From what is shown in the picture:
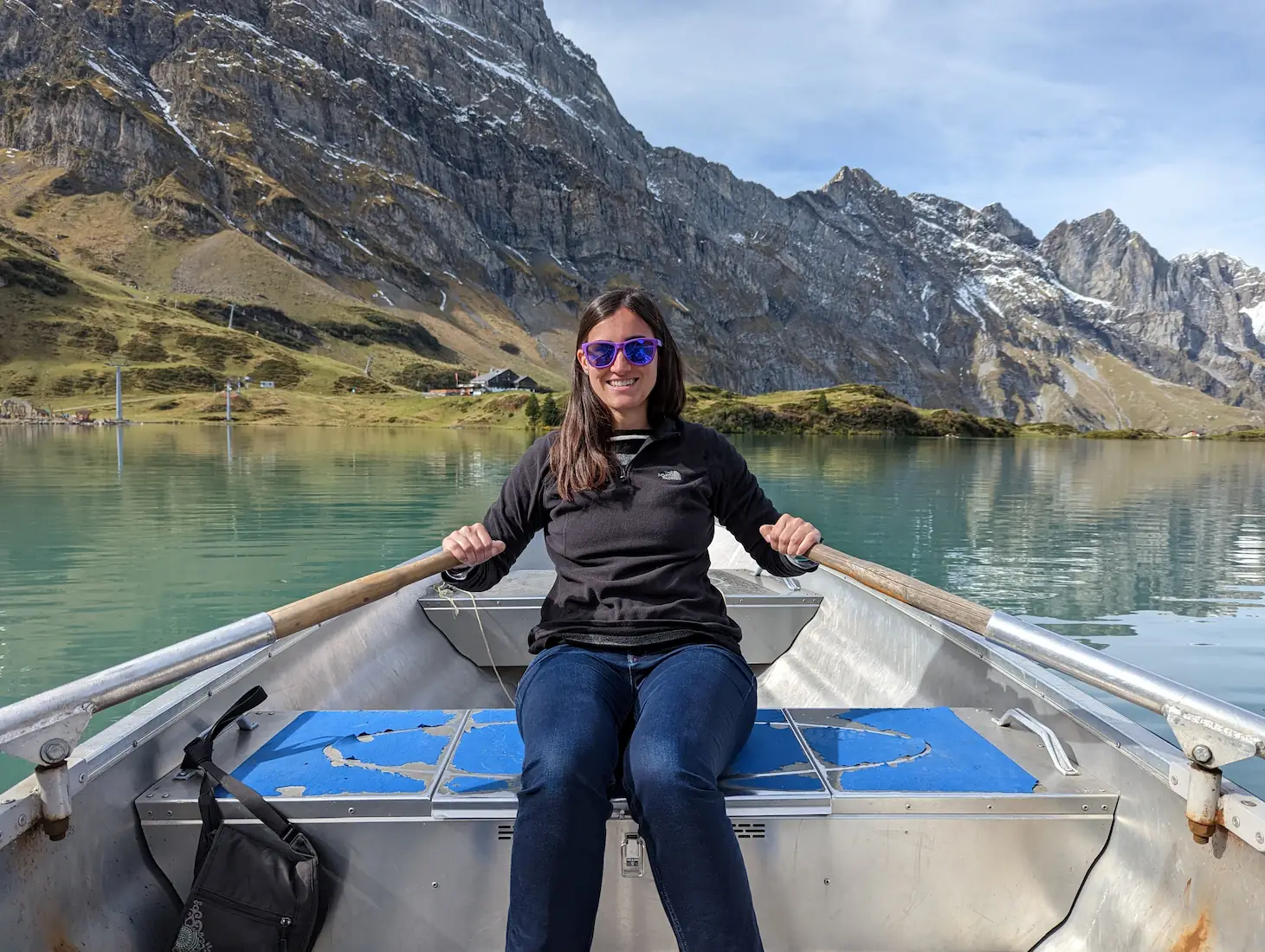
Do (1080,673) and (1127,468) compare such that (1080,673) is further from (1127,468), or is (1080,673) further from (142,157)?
(142,157)

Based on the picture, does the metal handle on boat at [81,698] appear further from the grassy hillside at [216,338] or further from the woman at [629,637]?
the grassy hillside at [216,338]

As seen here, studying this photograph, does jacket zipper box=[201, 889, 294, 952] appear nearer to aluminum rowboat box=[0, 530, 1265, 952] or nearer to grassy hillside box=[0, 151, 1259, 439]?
aluminum rowboat box=[0, 530, 1265, 952]

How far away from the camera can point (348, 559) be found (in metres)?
16.2

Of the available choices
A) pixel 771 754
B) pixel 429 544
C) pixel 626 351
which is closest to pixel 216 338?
pixel 429 544

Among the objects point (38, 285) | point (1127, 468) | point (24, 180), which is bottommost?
point (1127, 468)

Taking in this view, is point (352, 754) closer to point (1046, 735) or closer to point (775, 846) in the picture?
point (775, 846)

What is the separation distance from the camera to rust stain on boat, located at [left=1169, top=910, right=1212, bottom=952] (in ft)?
8.55

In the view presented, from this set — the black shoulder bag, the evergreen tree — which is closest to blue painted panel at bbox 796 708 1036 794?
the black shoulder bag

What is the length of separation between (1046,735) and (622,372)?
2.52 meters

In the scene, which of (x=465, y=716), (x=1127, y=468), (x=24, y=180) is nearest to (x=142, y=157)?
(x=24, y=180)

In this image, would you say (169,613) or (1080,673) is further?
(169,613)

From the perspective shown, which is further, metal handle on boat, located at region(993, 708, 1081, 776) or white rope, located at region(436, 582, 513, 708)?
white rope, located at region(436, 582, 513, 708)

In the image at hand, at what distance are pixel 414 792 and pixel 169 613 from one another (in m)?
10.7

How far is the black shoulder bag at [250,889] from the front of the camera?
2.64m
